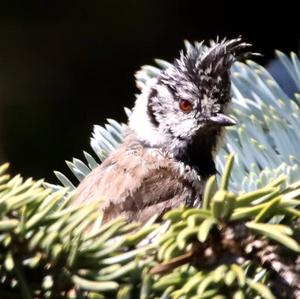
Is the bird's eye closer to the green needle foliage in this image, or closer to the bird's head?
the bird's head

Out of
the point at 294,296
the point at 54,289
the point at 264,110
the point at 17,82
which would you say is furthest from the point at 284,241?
the point at 17,82

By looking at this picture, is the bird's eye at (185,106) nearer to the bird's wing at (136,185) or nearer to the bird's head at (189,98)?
the bird's head at (189,98)

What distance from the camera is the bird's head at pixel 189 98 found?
4.87 feet

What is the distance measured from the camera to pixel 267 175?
2.88 ft

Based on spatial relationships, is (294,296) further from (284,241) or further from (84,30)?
(84,30)

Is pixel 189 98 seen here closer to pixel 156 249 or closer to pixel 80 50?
pixel 80 50

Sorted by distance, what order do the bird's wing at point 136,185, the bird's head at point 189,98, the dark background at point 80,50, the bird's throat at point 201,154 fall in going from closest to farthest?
the bird's wing at point 136,185
the bird's head at point 189,98
the bird's throat at point 201,154
the dark background at point 80,50

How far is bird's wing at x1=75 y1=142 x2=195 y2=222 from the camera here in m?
1.33

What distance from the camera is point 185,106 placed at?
1688 mm

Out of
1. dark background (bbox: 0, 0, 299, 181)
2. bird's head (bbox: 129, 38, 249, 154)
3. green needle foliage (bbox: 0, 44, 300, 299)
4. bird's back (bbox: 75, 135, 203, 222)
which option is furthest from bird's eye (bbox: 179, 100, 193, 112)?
green needle foliage (bbox: 0, 44, 300, 299)

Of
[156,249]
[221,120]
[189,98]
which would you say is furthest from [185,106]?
[156,249]

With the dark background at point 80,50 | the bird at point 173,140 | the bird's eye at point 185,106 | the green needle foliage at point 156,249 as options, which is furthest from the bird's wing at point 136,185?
the dark background at point 80,50

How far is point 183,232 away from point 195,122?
1116 millimetres

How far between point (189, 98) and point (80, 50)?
977 millimetres
